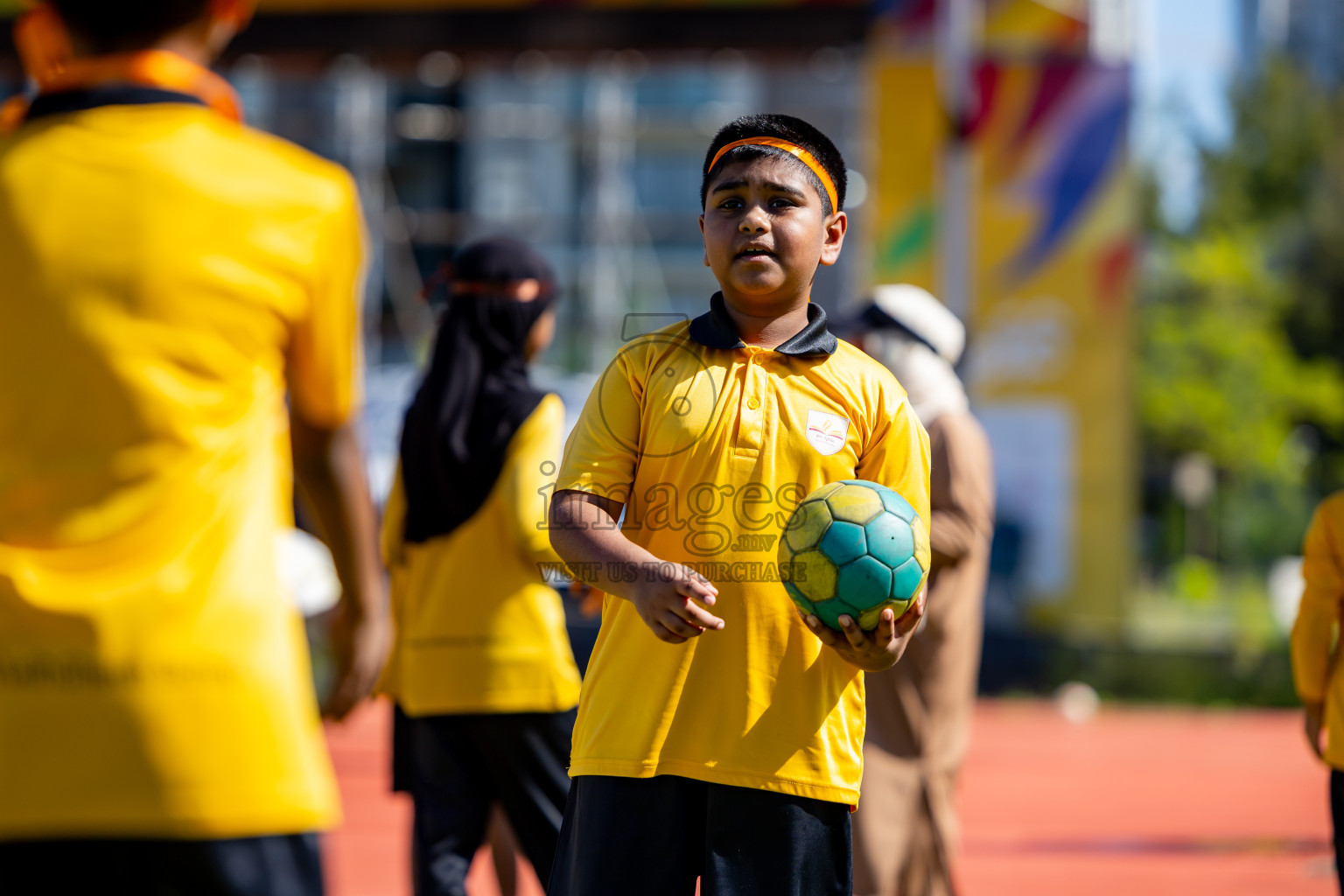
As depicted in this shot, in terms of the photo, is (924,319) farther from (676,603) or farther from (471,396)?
(676,603)

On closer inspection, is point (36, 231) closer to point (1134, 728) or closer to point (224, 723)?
point (224, 723)

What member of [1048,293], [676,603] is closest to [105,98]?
[676,603]

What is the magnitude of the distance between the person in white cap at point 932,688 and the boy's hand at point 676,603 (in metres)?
1.88

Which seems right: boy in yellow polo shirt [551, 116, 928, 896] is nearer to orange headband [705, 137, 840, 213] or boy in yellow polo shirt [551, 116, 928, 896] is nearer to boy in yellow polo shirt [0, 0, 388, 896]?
orange headband [705, 137, 840, 213]

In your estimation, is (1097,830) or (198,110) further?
(1097,830)

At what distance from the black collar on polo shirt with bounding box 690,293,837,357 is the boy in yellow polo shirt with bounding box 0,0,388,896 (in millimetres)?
1105

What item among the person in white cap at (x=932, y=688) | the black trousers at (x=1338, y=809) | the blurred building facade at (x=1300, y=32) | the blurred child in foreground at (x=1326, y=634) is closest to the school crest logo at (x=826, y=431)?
the person in white cap at (x=932, y=688)

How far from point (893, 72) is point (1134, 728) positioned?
6.77 meters

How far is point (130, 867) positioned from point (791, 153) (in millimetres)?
1759

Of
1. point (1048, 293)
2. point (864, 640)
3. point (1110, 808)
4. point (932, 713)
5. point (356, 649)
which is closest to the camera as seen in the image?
point (356, 649)

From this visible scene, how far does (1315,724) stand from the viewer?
4.52 m

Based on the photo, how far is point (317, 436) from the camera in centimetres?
216

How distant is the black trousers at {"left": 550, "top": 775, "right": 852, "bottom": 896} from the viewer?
2867 mm

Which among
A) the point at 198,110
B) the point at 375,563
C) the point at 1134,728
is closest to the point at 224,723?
the point at 375,563
